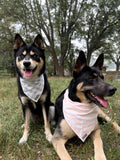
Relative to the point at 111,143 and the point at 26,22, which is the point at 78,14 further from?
the point at 111,143

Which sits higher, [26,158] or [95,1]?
[95,1]

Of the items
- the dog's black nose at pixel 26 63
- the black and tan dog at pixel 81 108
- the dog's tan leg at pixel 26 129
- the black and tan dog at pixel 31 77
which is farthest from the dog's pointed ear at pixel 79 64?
the dog's tan leg at pixel 26 129

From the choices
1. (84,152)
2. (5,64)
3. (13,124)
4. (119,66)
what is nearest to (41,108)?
(13,124)

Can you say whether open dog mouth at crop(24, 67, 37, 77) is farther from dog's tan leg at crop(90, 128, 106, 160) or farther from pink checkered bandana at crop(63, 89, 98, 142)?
dog's tan leg at crop(90, 128, 106, 160)

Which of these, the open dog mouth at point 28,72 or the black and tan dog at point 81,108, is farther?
the open dog mouth at point 28,72

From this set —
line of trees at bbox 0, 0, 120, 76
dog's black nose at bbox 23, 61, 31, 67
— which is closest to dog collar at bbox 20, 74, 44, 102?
dog's black nose at bbox 23, 61, 31, 67

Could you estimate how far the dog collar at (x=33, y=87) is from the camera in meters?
2.70

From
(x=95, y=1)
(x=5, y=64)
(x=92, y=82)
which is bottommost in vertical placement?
(x=5, y=64)

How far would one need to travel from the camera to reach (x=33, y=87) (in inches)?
109

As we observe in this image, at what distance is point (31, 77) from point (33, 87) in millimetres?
233

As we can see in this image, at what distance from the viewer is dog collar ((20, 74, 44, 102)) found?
8.85 feet

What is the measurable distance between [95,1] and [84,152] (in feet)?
57.2

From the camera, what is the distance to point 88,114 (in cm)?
237

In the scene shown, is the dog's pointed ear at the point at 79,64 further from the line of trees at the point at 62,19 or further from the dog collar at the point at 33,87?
the line of trees at the point at 62,19
